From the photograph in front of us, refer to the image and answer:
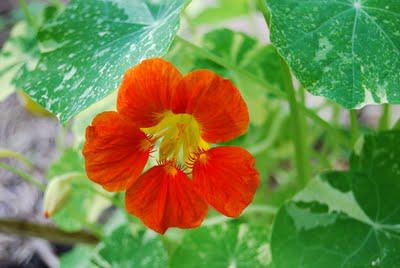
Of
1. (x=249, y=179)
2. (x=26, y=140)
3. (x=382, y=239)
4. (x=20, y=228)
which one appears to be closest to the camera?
(x=249, y=179)

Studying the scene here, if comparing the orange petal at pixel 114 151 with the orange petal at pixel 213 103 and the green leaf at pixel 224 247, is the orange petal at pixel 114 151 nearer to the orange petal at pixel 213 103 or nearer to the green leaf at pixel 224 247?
the orange petal at pixel 213 103

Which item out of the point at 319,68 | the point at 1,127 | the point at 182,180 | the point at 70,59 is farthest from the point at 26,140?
the point at 319,68

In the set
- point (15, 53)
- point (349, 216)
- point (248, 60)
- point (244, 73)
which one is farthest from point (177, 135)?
point (15, 53)

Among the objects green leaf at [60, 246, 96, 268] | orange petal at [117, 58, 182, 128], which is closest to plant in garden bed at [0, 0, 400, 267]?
orange petal at [117, 58, 182, 128]

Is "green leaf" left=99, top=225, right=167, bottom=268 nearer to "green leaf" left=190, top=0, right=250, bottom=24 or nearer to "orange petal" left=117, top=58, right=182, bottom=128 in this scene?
"orange petal" left=117, top=58, right=182, bottom=128

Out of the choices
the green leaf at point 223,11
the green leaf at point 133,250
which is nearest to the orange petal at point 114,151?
the green leaf at point 133,250

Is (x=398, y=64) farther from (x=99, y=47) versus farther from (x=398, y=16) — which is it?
(x=99, y=47)

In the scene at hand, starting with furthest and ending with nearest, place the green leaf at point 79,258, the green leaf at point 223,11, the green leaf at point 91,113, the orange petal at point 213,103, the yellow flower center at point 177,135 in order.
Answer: the green leaf at point 223,11 → the green leaf at point 79,258 → the green leaf at point 91,113 → the yellow flower center at point 177,135 → the orange petal at point 213,103
